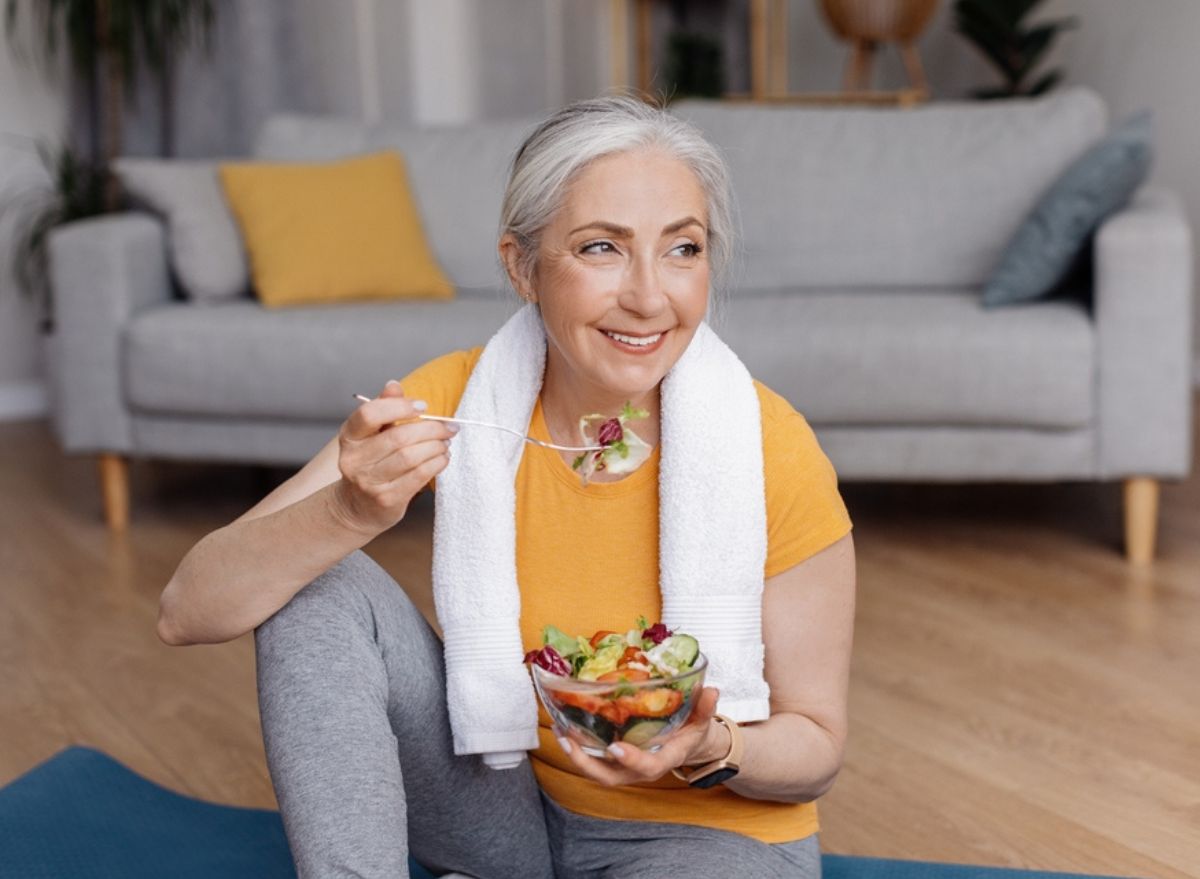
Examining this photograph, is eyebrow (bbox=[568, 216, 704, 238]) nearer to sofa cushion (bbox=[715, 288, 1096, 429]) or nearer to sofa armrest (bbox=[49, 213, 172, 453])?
sofa cushion (bbox=[715, 288, 1096, 429])

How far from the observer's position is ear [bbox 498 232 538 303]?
56.1 inches

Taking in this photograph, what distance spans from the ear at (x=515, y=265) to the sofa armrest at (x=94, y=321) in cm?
216

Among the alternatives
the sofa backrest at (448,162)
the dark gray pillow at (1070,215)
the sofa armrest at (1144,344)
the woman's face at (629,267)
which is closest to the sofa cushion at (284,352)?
the sofa backrest at (448,162)

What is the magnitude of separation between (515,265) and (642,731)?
1.70 feet

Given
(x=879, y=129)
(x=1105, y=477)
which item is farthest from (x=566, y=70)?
(x=1105, y=477)

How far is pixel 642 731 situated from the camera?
109 centimetres

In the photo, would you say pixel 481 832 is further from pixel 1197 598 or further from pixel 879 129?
pixel 879 129

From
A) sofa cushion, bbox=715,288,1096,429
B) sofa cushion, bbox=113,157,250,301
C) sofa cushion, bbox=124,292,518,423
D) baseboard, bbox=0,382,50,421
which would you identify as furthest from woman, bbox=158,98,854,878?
baseboard, bbox=0,382,50,421

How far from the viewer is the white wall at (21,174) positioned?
188 inches

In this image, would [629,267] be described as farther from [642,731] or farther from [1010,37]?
[1010,37]

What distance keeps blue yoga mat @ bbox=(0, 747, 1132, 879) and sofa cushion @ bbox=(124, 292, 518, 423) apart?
1269 millimetres

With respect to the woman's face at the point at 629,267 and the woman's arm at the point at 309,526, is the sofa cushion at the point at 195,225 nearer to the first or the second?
the woman's arm at the point at 309,526

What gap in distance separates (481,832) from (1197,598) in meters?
1.75

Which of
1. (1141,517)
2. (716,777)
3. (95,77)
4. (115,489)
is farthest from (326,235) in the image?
(716,777)
